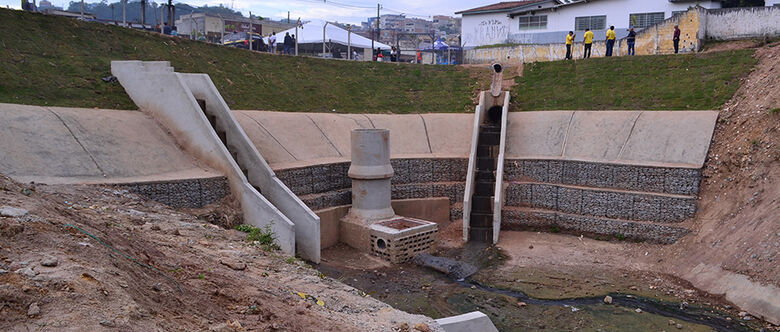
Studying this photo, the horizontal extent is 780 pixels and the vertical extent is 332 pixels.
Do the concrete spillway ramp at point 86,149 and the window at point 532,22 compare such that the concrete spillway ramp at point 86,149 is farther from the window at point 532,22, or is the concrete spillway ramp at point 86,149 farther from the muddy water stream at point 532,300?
the window at point 532,22

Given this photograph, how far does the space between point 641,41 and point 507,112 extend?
854 cm

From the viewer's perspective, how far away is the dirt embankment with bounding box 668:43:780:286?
11.7 m

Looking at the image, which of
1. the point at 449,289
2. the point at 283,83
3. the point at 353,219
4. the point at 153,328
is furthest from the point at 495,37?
the point at 153,328

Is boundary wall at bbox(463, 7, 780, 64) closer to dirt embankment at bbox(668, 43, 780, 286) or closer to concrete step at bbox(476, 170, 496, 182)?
dirt embankment at bbox(668, 43, 780, 286)

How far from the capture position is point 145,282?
5859 millimetres

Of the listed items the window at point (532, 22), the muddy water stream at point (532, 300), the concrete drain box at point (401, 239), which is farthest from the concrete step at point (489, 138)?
the window at point (532, 22)

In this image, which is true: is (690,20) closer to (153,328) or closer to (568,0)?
(568,0)

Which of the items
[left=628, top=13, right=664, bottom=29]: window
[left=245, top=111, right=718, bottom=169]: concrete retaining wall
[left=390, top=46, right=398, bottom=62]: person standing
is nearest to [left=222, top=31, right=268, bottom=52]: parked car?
[left=390, top=46, right=398, bottom=62]: person standing

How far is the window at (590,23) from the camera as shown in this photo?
28.9m

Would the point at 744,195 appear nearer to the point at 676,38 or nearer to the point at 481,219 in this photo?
the point at 481,219

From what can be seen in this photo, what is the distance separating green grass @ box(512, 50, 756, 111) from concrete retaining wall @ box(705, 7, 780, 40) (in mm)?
3012

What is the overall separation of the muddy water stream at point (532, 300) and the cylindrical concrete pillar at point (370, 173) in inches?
77.4

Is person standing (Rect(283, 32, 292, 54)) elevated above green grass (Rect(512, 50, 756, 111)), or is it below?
above

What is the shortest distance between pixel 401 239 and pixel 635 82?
10.7 metres
